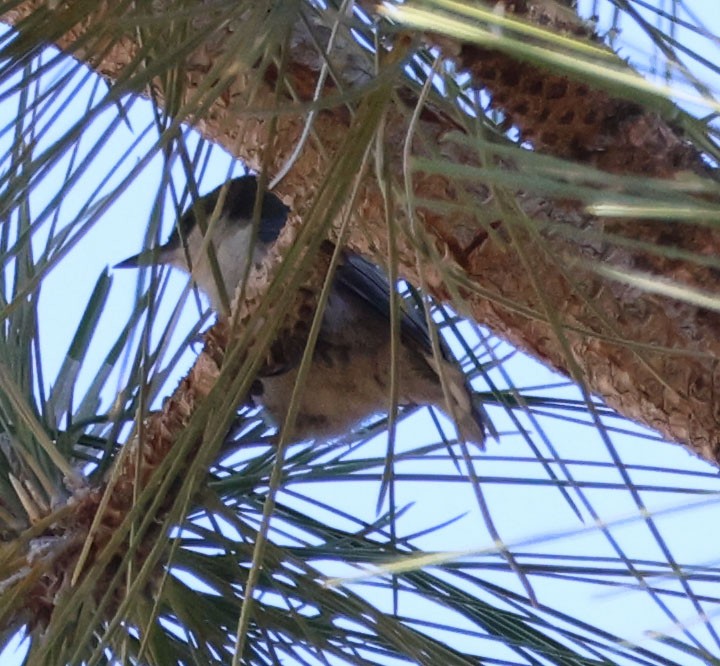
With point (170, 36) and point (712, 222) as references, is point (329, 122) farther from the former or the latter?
point (712, 222)

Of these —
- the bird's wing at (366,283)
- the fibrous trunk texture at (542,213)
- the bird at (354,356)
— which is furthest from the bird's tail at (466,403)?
the fibrous trunk texture at (542,213)

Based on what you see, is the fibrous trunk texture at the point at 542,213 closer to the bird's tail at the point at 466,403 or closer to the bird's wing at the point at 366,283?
the bird's tail at the point at 466,403

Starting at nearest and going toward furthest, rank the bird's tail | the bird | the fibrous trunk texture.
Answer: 1. the fibrous trunk texture
2. the bird's tail
3. the bird

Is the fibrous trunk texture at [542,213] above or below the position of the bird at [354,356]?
below

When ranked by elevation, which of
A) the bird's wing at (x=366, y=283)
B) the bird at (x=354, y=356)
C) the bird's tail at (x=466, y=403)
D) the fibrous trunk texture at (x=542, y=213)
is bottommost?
the fibrous trunk texture at (x=542, y=213)

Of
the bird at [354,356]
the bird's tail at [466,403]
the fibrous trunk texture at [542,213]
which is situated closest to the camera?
the fibrous trunk texture at [542,213]

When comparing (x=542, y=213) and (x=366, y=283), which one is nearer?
(x=542, y=213)

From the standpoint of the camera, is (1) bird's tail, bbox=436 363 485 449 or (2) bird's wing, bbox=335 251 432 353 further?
(2) bird's wing, bbox=335 251 432 353

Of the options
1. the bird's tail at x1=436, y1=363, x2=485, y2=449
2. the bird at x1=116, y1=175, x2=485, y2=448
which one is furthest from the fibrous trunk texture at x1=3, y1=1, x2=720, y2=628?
the bird at x1=116, y1=175, x2=485, y2=448

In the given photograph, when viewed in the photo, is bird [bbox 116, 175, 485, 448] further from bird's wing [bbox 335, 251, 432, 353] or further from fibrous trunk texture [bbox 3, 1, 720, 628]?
fibrous trunk texture [bbox 3, 1, 720, 628]

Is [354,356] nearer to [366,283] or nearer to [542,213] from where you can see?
[366,283]

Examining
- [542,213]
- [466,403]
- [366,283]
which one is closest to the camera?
[542,213]

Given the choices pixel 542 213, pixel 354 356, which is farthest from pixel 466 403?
pixel 542 213

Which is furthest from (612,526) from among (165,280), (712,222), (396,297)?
(165,280)
